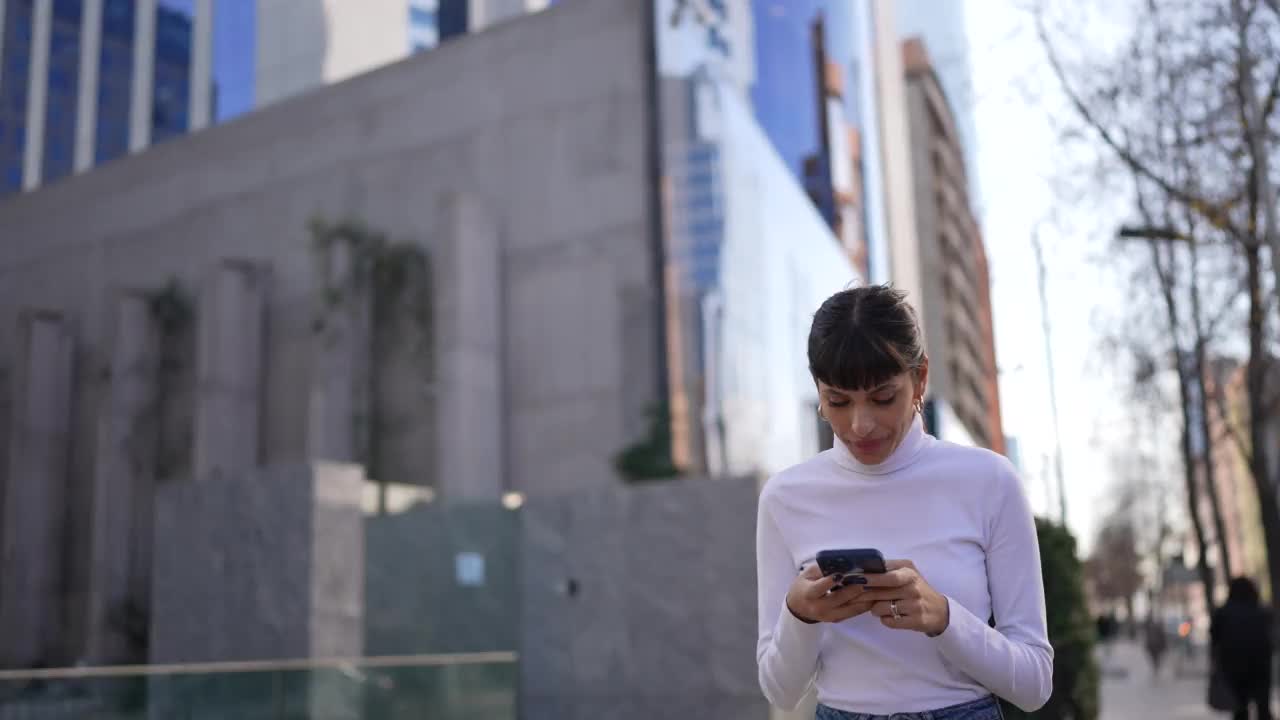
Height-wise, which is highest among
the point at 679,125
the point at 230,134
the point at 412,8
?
the point at 412,8

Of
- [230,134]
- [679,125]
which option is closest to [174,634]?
[679,125]

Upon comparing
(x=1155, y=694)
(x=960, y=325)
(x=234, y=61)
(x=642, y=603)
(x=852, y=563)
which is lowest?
(x=1155, y=694)

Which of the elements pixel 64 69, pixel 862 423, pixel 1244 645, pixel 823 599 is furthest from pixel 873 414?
pixel 64 69

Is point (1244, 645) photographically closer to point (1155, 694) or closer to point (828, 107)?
point (828, 107)

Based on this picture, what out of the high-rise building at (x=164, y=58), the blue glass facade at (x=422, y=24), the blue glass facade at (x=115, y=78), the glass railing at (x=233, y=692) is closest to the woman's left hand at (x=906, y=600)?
the glass railing at (x=233, y=692)

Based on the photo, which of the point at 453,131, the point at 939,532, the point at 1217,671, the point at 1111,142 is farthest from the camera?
the point at 453,131

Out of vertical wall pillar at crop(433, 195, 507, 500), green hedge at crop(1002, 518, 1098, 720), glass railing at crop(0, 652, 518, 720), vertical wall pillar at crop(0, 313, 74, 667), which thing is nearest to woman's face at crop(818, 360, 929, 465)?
glass railing at crop(0, 652, 518, 720)

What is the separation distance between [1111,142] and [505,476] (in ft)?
44.6

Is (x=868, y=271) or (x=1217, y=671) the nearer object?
(x=1217, y=671)

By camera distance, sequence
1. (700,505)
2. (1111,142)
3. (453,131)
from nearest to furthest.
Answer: (1111,142), (700,505), (453,131)

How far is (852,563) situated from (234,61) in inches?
1361

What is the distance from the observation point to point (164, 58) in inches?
1847

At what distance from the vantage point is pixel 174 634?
17.0 meters

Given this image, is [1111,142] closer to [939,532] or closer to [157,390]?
[939,532]
